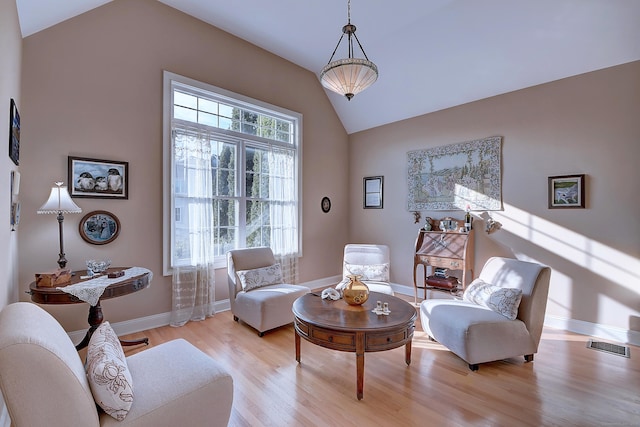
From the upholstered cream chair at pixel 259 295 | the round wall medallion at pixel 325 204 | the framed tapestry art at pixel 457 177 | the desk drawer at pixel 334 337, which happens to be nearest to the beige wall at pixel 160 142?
the framed tapestry art at pixel 457 177

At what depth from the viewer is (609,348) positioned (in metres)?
3.03

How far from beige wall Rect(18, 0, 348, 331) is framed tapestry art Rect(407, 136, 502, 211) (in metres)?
2.89

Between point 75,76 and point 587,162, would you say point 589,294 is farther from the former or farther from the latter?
point 75,76

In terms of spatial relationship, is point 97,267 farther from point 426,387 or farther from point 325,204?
point 325,204

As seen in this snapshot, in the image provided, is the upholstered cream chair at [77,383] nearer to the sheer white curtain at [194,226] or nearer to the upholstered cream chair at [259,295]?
the upholstered cream chair at [259,295]

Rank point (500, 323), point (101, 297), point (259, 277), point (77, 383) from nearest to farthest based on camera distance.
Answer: point (77, 383), point (101, 297), point (500, 323), point (259, 277)

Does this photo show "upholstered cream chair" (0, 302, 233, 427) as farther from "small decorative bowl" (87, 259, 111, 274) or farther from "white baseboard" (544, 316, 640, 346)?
"white baseboard" (544, 316, 640, 346)

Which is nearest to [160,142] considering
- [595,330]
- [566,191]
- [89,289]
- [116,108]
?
[116,108]

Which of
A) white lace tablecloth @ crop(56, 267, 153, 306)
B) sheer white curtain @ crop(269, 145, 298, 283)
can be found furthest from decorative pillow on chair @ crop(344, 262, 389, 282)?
white lace tablecloth @ crop(56, 267, 153, 306)

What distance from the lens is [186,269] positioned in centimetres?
368

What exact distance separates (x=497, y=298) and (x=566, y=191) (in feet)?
6.12

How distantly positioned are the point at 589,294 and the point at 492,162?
194 cm

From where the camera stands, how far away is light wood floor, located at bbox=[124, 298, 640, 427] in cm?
199

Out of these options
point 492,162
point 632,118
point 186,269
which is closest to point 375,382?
point 186,269
